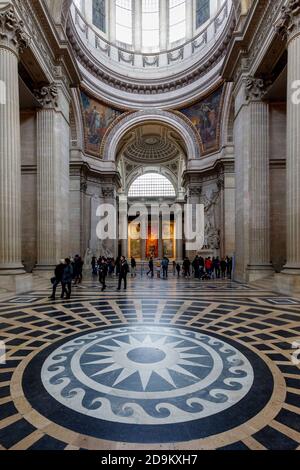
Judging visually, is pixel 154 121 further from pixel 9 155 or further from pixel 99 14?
pixel 9 155

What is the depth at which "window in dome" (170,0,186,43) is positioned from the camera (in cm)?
2700

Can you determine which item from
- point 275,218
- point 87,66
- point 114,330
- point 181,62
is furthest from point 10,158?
point 181,62

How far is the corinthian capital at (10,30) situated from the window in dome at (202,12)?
73.6 feet

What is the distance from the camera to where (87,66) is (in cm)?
2189

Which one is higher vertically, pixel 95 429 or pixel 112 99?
pixel 112 99

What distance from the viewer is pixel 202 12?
80.2 feet

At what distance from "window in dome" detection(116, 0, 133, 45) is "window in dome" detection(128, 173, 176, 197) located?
18.5 meters

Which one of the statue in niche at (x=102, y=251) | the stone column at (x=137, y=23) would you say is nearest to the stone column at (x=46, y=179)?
the statue in niche at (x=102, y=251)

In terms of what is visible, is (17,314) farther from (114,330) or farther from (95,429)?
(95,429)

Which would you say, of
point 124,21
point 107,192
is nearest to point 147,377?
point 107,192

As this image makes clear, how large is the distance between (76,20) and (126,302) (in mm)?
23885

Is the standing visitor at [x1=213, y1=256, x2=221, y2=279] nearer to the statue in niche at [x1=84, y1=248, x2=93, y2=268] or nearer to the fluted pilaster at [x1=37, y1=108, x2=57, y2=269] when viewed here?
the fluted pilaster at [x1=37, y1=108, x2=57, y2=269]

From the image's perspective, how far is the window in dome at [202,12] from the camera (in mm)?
23730

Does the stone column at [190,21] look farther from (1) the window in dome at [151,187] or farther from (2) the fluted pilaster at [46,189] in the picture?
(2) the fluted pilaster at [46,189]
